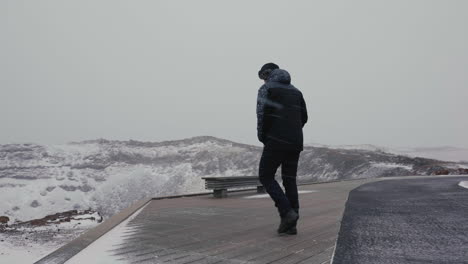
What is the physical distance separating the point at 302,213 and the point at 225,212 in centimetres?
147

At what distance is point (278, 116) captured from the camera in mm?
4359

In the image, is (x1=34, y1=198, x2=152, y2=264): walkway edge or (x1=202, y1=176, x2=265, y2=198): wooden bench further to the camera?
(x1=202, y1=176, x2=265, y2=198): wooden bench

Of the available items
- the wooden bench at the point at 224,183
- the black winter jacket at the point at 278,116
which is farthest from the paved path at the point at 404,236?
the wooden bench at the point at 224,183

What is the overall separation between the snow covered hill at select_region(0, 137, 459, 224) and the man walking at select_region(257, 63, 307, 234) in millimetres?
27744

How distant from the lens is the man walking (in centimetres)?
434

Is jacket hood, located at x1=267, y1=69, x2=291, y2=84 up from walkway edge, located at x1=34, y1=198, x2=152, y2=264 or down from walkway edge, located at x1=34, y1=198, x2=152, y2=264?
up

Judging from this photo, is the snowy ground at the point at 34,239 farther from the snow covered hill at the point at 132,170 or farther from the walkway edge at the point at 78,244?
the snow covered hill at the point at 132,170

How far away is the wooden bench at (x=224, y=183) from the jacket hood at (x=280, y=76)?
5846mm

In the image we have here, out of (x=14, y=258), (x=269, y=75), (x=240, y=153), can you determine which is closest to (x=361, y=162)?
(x=240, y=153)

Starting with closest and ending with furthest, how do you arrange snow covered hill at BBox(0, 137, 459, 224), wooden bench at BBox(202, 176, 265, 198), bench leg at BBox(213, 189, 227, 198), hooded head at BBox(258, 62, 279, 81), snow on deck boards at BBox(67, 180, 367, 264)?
1. snow on deck boards at BBox(67, 180, 367, 264)
2. hooded head at BBox(258, 62, 279, 81)
3. wooden bench at BBox(202, 176, 265, 198)
4. bench leg at BBox(213, 189, 227, 198)
5. snow covered hill at BBox(0, 137, 459, 224)

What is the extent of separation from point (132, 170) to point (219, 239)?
55.5 meters

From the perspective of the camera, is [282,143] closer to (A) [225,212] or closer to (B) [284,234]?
(B) [284,234]

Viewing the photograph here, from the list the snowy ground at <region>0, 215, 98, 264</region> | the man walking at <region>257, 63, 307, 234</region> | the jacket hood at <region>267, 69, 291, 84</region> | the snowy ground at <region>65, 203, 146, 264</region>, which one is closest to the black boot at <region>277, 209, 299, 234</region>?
the man walking at <region>257, 63, 307, 234</region>

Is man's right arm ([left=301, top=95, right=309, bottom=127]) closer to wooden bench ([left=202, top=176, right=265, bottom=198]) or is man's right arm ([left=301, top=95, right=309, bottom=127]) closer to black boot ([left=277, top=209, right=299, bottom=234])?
black boot ([left=277, top=209, right=299, bottom=234])
